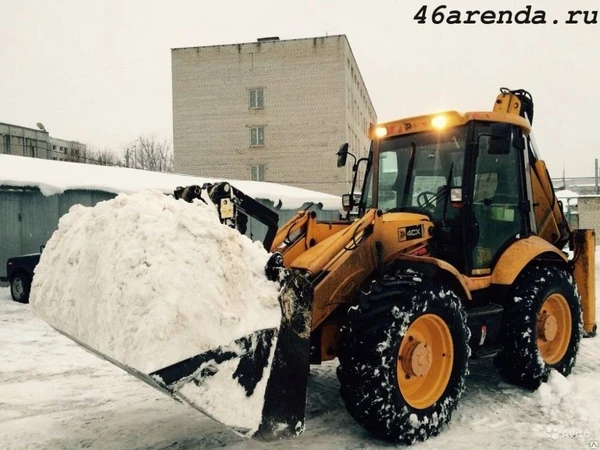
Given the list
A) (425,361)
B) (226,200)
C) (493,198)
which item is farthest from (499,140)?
(226,200)

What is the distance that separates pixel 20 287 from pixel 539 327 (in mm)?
10618

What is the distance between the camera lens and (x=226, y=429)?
14.0ft

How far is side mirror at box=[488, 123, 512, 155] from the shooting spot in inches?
189

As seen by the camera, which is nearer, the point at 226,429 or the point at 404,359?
the point at 404,359

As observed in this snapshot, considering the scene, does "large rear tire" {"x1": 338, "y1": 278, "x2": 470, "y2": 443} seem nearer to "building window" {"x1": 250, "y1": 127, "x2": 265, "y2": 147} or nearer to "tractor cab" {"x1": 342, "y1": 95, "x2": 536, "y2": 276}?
"tractor cab" {"x1": 342, "y1": 95, "x2": 536, "y2": 276}

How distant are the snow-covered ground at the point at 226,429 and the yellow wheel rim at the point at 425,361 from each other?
317 mm

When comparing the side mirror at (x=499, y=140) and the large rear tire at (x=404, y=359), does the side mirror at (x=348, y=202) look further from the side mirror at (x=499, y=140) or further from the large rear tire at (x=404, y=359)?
the large rear tire at (x=404, y=359)

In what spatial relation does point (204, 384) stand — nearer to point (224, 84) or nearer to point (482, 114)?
point (482, 114)

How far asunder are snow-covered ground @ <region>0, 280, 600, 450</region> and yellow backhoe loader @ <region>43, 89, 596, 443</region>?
271 mm

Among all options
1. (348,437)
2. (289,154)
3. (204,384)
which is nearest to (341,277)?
(348,437)

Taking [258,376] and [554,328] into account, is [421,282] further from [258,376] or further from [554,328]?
[554,328]

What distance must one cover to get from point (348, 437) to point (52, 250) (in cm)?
242

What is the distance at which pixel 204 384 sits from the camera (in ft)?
9.59

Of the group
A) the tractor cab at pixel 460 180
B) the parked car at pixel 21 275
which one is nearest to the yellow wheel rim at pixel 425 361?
the tractor cab at pixel 460 180
